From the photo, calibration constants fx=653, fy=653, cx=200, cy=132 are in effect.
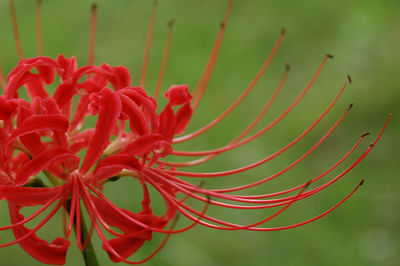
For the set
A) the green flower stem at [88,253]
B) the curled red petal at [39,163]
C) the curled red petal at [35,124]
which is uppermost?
the curled red petal at [35,124]

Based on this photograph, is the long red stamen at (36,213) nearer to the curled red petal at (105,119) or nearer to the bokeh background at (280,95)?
the curled red petal at (105,119)

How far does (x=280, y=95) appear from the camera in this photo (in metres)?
3.27

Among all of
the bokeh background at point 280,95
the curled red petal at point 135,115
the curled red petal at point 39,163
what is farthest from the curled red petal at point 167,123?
the bokeh background at point 280,95

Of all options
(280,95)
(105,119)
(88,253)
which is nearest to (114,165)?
(105,119)

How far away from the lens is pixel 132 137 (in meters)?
1.31

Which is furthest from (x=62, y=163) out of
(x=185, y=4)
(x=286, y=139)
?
(x=185, y=4)

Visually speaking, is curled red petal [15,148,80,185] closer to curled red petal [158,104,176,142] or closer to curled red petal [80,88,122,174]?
curled red petal [80,88,122,174]

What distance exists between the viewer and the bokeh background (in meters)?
2.58

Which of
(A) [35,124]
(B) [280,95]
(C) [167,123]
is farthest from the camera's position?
(B) [280,95]

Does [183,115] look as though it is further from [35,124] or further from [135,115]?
[35,124]

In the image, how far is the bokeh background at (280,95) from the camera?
8.47ft

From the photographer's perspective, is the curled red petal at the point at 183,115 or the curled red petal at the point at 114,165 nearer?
the curled red petal at the point at 114,165

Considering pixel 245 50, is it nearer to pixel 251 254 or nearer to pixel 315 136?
pixel 315 136

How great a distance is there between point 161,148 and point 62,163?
188mm
